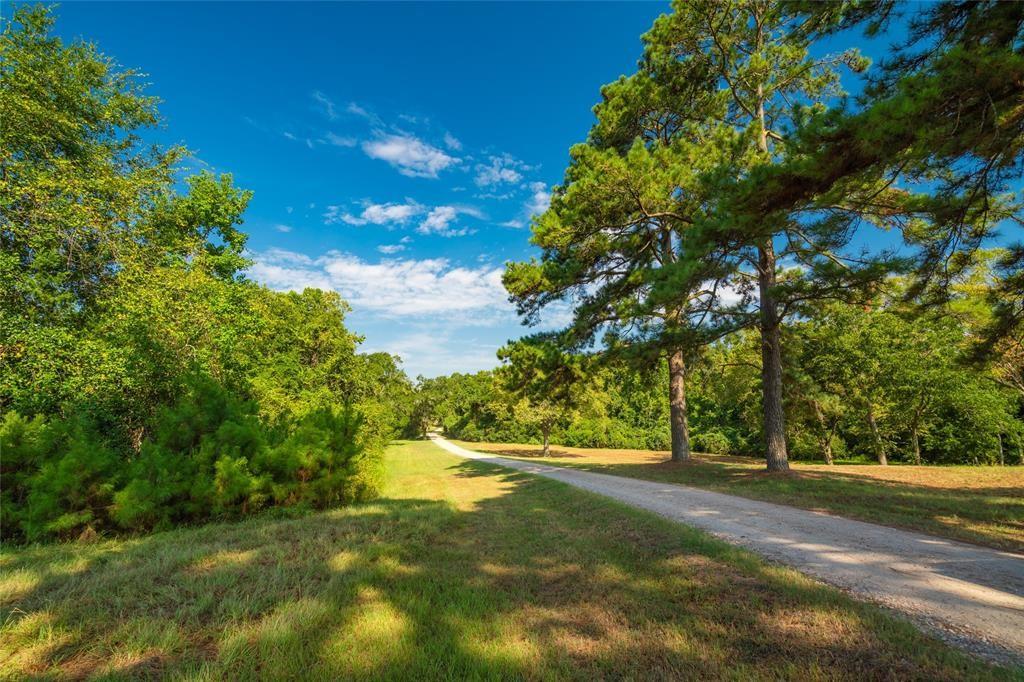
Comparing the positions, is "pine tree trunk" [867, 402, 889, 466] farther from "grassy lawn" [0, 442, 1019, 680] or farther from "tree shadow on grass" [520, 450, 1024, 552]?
"grassy lawn" [0, 442, 1019, 680]

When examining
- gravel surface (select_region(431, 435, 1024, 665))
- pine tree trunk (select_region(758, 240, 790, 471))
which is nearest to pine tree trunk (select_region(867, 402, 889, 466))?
pine tree trunk (select_region(758, 240, 790, 471))

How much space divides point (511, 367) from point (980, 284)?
1696 centimetres

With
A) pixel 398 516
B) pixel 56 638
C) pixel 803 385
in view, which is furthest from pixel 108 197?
pixel 803 385

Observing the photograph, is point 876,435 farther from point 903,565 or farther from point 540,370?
point 903,565

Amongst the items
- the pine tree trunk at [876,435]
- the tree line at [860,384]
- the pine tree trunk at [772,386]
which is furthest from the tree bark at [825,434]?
the pine tree trunk at [772,386]

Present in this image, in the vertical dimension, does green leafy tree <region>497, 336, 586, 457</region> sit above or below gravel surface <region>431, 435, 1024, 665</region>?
above

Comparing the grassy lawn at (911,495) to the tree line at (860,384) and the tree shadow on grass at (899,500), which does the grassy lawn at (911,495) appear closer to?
the tree shadow on grass at (899,500)

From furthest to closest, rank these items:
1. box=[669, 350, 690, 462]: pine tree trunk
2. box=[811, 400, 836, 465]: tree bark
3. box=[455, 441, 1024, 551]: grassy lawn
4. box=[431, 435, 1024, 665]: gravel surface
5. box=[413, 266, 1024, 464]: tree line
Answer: box=[811, 400, 836, 465]: tree bark → box=[669, 350, 690, 462]: pine tree trunk → box=[413, 266, 1024, 464]: tree line → box=[455, 441, 1024, 551]: grassy lawn → box=[431, 435, 1024, 665]: gravel surface

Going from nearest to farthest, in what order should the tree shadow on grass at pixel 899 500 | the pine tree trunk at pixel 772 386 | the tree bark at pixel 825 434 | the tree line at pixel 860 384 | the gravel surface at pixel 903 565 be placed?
the gravel surface at pixel 903 565 → the tree shadow on grass at pixel 899 500 → the pine tree trunk at pixel 772 386 → the tree line at pixel 860 384 → the tree bark at pixel 825 434

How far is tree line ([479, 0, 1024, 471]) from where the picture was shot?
500cm

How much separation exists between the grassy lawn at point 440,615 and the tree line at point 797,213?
17.7 feet

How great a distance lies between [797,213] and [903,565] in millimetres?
5584

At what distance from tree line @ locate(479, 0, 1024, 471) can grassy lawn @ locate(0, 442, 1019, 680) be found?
212 inches

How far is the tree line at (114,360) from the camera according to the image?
598 cm
